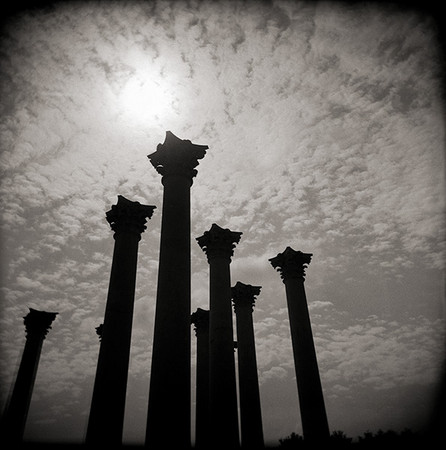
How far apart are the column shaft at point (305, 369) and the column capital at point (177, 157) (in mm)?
14772

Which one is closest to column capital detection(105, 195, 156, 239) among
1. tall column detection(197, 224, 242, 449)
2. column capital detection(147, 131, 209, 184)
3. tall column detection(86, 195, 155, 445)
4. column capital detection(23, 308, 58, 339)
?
tall column detection(86, 195, 155, 445)

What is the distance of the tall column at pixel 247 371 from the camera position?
969 inches

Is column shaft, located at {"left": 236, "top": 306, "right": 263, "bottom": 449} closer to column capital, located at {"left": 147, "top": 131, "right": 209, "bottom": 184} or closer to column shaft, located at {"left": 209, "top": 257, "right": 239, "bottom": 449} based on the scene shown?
column shaft, located at {"left": 209, "top": 257, "right": 239, "bottom": 449}

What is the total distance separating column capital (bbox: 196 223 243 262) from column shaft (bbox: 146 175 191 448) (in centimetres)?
926

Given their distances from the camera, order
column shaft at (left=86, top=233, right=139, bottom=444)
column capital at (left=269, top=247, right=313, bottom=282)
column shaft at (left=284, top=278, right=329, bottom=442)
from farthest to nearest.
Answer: column capital at (left=269, top=247, right=313, bottom=282) → column shaft at (left=284, top=278, right=329, bottom=442) → column shaft at (left=86, top=233, right=139, bottom=444)

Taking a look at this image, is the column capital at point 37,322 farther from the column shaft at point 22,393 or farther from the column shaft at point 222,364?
the column shaft at point 222,364

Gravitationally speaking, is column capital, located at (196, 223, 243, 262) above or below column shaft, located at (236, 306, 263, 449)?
above

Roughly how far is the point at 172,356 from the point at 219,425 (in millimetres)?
9304

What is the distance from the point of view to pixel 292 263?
2800cm

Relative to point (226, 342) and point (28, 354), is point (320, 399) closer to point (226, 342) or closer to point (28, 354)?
point (226, 342)

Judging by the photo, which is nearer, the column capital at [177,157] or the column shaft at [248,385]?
the column capital at [177,157]

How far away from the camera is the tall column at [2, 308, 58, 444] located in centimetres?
2931

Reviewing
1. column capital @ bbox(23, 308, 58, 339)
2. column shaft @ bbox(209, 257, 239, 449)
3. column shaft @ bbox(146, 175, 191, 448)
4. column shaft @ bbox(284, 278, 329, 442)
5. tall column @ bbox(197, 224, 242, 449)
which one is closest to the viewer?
column shaft @ bbox(146, 175, 191, 448)

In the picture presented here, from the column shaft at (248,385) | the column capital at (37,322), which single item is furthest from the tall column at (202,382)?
the column capital at (37,322)
